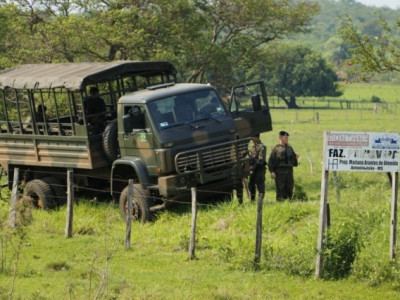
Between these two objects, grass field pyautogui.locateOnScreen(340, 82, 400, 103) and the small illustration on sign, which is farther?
grass field pyautogui.locateOnScreen(340, 82, 400, 103)

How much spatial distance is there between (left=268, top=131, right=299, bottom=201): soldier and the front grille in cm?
62

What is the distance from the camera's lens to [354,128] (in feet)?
185

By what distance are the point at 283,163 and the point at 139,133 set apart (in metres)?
2.91

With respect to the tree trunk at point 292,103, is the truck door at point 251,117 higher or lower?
higher

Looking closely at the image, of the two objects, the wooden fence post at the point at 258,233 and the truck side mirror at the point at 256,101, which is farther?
the truck side mirror at the point at 256,101

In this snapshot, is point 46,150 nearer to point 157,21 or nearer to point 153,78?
point 153,78

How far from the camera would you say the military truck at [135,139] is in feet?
55.0

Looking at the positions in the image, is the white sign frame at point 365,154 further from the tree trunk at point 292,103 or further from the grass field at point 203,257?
the tree trunk at point 292,103

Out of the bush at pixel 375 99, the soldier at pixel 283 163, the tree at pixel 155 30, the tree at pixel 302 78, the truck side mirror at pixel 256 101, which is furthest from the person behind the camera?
the tree at pixel 302 78

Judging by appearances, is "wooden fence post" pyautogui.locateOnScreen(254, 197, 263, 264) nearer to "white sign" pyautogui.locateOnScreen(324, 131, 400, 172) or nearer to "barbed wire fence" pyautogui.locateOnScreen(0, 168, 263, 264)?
"barbed wire fence" pyautogui.locateOnScreen(0, 168, 263, 264)

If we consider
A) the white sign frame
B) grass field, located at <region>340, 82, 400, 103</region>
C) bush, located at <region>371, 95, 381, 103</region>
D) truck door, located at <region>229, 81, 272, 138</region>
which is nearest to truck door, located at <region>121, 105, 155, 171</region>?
truck door, located at <region>229, 81, 272, 138</region>

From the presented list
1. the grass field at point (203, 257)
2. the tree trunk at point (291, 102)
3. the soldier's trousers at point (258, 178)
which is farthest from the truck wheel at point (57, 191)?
the tree trunk at point (291, 102)

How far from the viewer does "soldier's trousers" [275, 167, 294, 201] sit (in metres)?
17.5

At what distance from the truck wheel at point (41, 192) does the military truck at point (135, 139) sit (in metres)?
0.02
